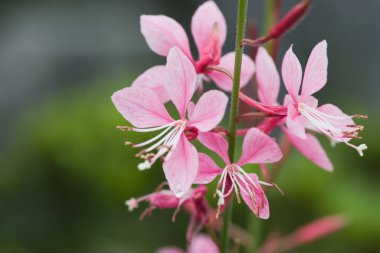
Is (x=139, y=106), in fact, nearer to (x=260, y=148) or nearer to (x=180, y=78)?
(x=180, y=78)

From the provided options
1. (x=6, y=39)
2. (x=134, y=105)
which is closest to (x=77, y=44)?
(x=6, y=39)

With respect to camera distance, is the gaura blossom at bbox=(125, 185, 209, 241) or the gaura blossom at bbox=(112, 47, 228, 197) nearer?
the gaura blossom at bbox=(112, 47, 228, 197)

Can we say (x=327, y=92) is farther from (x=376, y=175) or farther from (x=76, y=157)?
(x=76, y=157)

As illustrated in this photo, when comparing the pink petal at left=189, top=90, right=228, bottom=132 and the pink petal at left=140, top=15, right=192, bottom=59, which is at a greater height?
the pink petal at left=140, top=15, right=192, bottom=59

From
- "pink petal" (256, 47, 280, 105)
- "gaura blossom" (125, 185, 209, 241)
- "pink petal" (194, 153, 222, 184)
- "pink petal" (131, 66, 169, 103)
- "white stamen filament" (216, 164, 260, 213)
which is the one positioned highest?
"pink petal" (131, 66, 169, 103)

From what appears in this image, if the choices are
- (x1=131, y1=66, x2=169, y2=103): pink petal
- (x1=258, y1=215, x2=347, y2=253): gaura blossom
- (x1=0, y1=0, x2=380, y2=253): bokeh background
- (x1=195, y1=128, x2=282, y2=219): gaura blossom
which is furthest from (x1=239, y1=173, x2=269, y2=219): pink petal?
(x1=0, y1=0, x2=380, y2=253): bokeh background

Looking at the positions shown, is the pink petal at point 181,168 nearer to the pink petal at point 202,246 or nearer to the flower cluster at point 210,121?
the flower cluster at point 210,121

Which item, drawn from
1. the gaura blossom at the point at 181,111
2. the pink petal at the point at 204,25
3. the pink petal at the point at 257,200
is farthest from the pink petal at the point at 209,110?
the pink petal at the point at 204,25

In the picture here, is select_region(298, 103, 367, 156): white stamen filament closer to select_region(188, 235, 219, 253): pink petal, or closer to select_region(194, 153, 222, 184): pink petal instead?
Result: select_region(194, 153, 222, 184): pink petal
